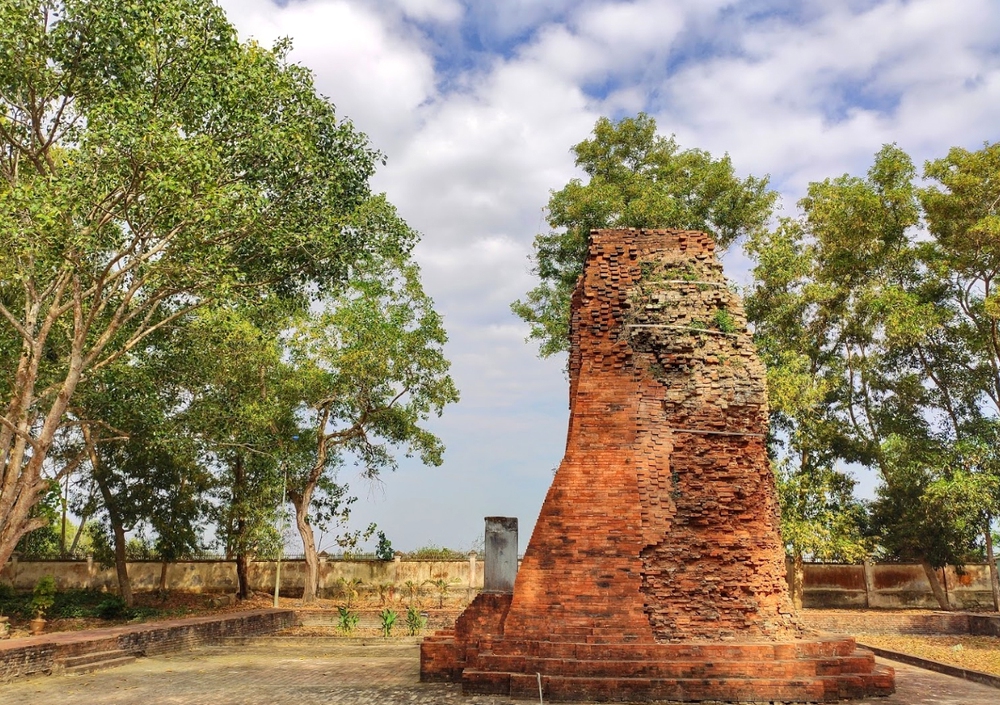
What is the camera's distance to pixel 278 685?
876 centimetres

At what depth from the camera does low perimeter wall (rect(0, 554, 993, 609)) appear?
20.0 m

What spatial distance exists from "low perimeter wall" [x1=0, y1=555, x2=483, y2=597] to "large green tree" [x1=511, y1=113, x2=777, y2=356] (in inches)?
272

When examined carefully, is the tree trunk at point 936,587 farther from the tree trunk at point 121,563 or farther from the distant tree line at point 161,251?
the tree trunk at point 121,563

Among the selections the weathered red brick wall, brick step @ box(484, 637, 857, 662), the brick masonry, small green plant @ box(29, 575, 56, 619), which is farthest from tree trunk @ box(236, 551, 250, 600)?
brick step @ box(484, 637, 857, 662)

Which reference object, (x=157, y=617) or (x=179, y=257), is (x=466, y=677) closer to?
(x=179, y=257)

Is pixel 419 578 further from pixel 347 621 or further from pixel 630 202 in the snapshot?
pixel 630 202

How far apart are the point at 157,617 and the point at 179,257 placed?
9656 millimetres

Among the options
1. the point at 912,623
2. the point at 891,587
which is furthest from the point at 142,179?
the point at 891,587

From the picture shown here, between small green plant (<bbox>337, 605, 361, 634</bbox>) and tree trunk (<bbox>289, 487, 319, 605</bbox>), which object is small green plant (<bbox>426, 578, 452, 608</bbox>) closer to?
tree trunk (<bbox>289, 487, 319, 605</bbox>)

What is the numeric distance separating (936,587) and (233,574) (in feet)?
62.7

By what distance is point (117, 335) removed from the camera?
14.6 m

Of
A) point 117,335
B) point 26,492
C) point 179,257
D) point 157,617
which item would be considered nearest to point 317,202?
point 179,257

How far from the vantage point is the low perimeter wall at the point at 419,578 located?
65.7 feet

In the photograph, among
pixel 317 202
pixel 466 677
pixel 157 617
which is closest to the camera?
pixel 466 677
